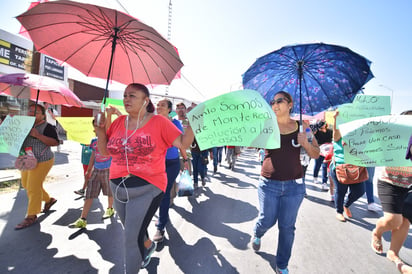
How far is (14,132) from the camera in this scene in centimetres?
290

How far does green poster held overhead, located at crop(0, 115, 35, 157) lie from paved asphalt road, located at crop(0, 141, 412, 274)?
1286mm

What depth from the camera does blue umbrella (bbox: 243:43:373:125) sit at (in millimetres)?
2217

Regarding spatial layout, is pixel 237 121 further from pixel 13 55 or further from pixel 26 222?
pixel 13 55

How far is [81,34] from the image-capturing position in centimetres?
238

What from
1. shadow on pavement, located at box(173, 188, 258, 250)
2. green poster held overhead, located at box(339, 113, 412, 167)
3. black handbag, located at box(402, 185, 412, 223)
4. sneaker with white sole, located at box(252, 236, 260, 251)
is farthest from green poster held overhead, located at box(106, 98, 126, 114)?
black handbag, located at box(402, 185, 412, 223)

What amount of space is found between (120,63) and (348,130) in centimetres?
303

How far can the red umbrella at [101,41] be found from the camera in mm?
1964

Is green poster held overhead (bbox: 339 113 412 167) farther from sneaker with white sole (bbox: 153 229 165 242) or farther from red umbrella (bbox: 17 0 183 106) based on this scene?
sneaker with white sole (bbox: 153 229 165 242)

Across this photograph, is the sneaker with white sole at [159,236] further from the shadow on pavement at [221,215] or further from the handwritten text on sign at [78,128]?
the handwritten text on sign at [78,128]

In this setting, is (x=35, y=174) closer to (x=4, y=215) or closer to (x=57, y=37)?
(x=4, y=215)

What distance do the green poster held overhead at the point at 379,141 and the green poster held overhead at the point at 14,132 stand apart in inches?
167

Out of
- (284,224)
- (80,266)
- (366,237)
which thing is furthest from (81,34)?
(366,237)

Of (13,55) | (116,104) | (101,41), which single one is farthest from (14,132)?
(13,55)

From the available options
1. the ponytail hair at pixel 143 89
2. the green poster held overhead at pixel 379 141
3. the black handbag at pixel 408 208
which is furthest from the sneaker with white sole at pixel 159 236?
the black handbag at pixel 408 208
